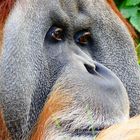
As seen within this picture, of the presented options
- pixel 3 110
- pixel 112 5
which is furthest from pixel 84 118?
pixel 112 5

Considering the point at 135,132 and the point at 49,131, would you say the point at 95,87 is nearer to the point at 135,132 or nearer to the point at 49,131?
the point at 49,131

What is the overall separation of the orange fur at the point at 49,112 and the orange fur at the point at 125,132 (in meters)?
0.28

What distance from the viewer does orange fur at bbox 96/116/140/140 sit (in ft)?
7.96

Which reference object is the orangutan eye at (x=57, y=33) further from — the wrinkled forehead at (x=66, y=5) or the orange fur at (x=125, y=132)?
the orange fur at (x=125, y=132)

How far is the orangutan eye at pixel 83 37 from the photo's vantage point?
307 cm

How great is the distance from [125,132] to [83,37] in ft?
2.29

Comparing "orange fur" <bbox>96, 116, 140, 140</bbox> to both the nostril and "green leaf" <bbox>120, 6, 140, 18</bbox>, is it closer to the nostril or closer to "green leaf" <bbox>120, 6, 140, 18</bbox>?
the nostril

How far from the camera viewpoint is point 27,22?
2889 mm

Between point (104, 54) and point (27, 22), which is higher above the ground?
point (27, 22)

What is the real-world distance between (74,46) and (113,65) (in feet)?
0.86

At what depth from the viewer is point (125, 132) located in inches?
97.6

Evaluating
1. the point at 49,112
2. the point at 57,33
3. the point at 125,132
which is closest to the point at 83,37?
the point at 57,33

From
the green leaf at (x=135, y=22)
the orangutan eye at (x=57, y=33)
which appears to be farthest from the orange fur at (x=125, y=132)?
the green leaf at (x=135, y=22)

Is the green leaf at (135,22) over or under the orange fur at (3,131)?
under
